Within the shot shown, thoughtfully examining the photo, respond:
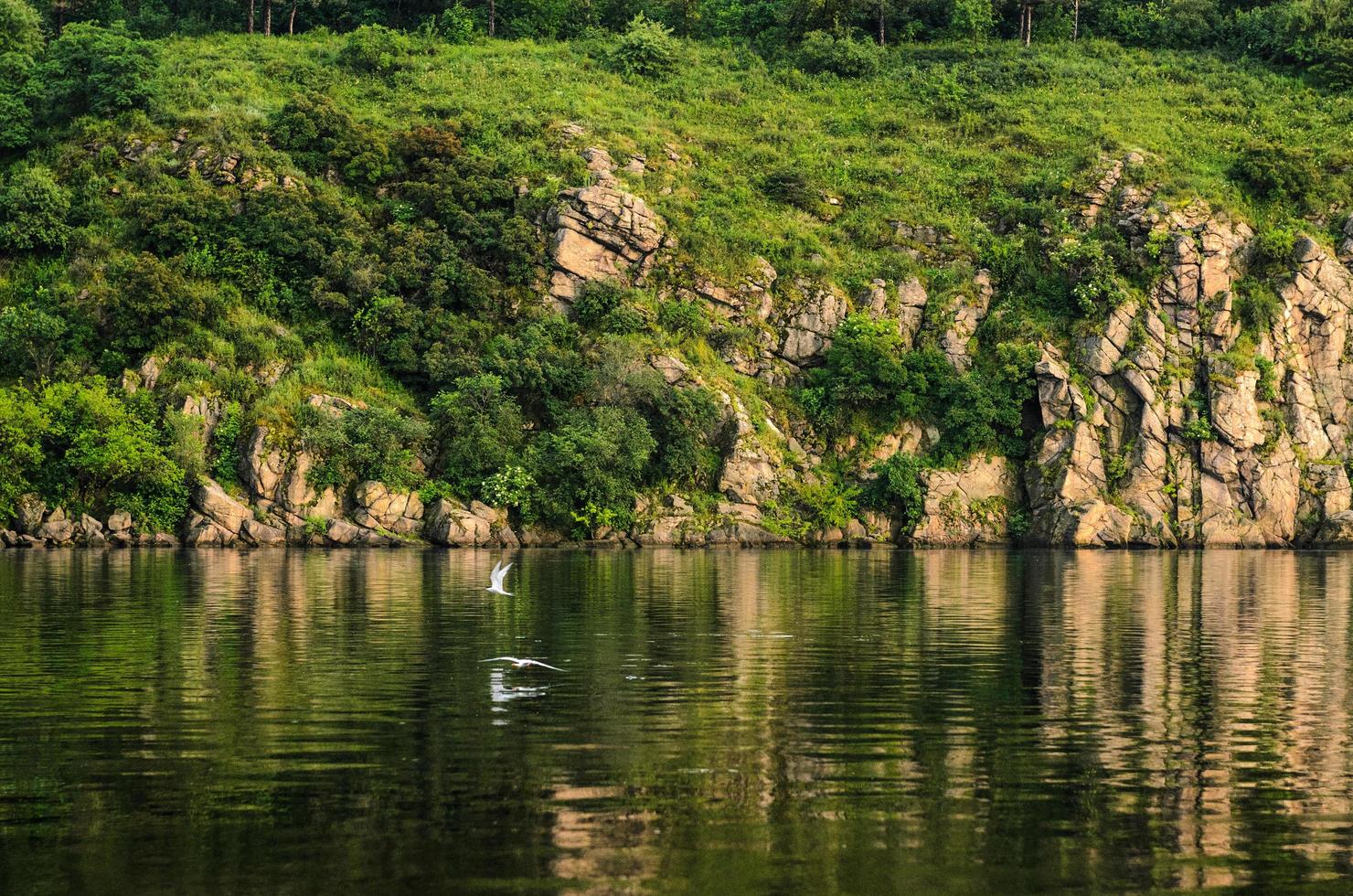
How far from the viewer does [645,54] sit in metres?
122

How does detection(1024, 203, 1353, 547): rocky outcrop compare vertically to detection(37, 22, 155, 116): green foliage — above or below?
below

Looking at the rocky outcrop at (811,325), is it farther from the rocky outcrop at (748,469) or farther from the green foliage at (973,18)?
the green foliage at (973,18)

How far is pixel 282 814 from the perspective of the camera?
618 inches

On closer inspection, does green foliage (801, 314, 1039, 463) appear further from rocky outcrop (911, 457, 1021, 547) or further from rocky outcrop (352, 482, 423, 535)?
rocky outcrop (352, 482, 423, 535)

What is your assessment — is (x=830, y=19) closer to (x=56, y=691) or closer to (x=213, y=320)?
(x=213, y=320)

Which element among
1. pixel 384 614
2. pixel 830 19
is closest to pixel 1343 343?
pixel 830 19

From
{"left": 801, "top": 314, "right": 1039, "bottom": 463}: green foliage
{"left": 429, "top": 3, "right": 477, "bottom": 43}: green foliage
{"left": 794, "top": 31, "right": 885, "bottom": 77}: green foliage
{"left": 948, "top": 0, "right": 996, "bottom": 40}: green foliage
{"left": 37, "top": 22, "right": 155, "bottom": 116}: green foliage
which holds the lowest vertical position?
{"left": 801, "top": 314, "right": 1039, "bottom": 463}: green foliage

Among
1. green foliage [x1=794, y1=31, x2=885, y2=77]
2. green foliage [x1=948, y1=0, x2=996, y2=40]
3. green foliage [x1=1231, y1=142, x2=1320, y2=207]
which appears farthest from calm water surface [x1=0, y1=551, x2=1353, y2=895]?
green foliage [x1=948, y1=0, x2=996, y2=40]

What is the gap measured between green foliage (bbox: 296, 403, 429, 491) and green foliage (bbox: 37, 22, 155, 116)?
3441 centimetres

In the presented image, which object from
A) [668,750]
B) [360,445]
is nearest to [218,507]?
[360,445]

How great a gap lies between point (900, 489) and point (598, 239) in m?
26.1

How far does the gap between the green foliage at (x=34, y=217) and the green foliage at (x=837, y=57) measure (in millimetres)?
62777

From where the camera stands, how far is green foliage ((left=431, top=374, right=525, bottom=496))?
82.0m

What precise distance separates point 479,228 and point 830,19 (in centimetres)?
5028
